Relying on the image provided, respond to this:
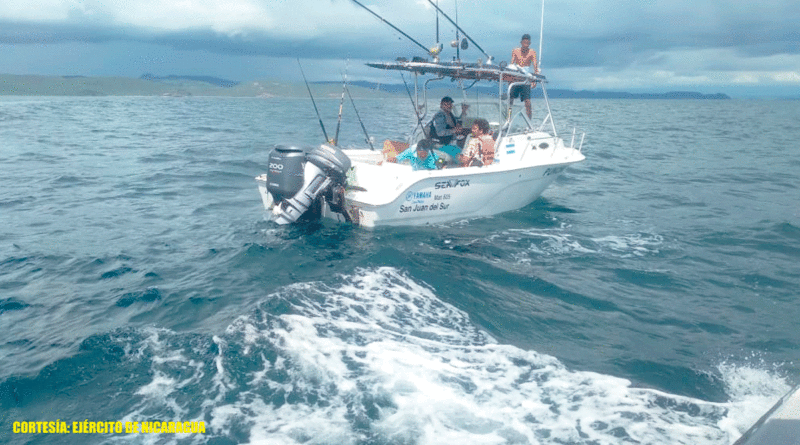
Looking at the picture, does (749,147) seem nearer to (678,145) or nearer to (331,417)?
(678,145)

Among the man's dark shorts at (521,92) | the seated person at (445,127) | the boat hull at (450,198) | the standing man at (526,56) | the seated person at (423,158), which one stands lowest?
the boat hull at (450,198)

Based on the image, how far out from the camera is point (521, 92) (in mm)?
9312

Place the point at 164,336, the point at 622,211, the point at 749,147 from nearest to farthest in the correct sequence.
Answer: the point at 164,336 < the point at 622,211 < the point at 749,147

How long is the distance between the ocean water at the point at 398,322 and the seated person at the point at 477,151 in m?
1.10

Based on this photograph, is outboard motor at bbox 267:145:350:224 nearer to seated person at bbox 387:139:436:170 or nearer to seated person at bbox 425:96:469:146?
seated person at bbox 387:139:436:170

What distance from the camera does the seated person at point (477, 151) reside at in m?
8.51

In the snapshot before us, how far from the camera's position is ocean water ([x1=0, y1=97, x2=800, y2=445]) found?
12.1ft

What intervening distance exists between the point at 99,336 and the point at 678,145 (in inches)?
960

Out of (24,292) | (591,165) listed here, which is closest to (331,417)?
(24,292)

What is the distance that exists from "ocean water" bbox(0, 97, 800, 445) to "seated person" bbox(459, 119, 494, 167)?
1100mm

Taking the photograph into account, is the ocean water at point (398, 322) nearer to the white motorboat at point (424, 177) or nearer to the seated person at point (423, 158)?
the white motorboat at point (424, 177)

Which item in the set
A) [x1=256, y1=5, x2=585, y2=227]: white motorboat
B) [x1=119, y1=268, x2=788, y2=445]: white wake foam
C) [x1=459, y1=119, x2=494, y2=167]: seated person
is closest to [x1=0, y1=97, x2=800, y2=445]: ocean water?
[x1=119, y1=268, x2=788, y2=445]: white wake foam

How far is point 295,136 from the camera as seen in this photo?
23828 millimetres
